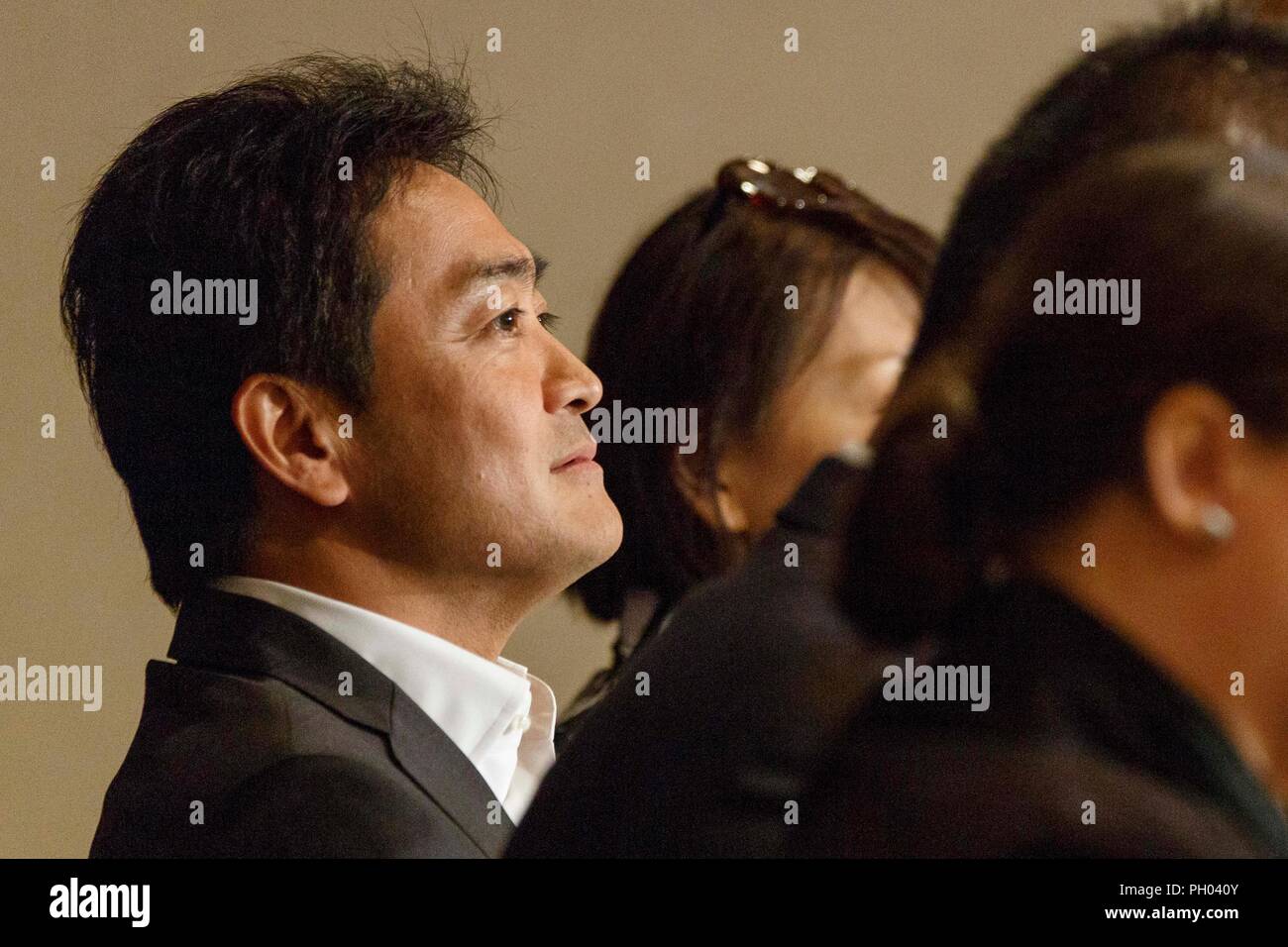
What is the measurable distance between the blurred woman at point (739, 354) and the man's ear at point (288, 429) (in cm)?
22

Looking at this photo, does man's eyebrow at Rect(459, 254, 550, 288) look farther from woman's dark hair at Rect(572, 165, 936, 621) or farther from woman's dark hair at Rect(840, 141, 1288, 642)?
woman's dark hair at Rect(840, 141, 1288, 642)

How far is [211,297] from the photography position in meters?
1.05

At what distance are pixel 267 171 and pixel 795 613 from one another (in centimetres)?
53

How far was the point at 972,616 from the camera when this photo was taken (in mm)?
576

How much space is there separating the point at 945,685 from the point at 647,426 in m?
0.63

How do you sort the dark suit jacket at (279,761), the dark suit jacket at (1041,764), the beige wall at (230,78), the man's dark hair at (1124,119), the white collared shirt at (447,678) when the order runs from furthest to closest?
the beige wall at (230,78), the white collared shirt at (447,678), the dark suit jacket at (279,761), the man's dark hair at (1124,119), the dark suit jacket at (1041,764)

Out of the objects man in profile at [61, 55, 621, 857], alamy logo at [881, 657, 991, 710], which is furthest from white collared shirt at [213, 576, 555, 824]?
alamy logo at [881, 657, 991, 710]

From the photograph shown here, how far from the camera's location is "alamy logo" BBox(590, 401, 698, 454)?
3.67 feet

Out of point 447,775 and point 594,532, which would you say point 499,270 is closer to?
point 594,532

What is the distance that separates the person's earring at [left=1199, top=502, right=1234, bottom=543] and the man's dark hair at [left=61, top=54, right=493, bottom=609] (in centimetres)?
65

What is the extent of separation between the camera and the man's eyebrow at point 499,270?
1085mm

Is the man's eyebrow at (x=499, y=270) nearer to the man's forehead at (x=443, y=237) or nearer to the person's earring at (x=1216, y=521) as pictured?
the man's forehead at (x=443, y=237)
